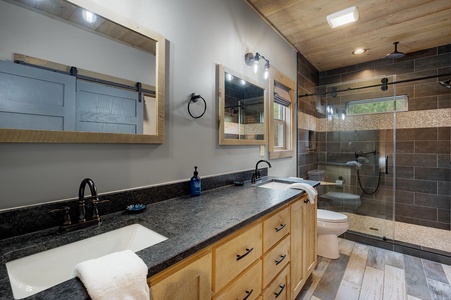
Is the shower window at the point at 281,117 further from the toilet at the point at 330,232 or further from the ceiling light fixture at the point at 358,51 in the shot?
the ceiling light fixture at the point at 358,51

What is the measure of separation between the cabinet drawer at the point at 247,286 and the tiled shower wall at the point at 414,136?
2.09 meters

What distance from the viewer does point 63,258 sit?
74cm

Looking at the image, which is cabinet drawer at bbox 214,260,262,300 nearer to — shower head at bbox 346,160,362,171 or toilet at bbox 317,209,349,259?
toilet at bbox 317,209,349,259

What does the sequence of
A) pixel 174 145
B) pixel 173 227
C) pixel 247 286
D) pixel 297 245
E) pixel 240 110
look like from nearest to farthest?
pixel 173 227, pixel 247 286, pixel 174 145, pixel 297 245, pixel 240 110

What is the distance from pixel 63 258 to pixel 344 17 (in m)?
2.76

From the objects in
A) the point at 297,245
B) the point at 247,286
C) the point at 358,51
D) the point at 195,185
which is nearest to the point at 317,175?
the point at 358,51

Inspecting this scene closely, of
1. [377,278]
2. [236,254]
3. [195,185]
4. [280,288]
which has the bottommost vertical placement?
[377,278]

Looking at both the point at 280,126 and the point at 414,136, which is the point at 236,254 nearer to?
the point at 280,126

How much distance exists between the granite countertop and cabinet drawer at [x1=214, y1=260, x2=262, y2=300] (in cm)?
25

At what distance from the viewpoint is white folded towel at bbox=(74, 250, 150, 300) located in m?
0.50

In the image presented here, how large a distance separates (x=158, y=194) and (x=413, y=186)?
11.6ft

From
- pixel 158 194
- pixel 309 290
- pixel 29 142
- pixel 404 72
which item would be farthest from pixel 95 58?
pixel 404 72

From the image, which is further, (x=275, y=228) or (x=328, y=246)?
(x=328, y=246)

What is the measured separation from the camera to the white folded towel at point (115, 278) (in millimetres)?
496
